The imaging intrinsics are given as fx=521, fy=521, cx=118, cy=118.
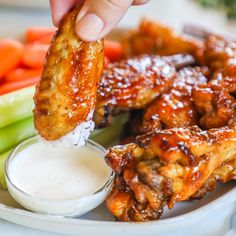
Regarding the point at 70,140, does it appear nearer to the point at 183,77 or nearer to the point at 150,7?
the point at 183,77

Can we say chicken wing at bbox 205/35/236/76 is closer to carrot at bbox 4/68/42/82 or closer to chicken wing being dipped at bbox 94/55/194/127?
chicken wing being dipped at bbox 94/55/194/127

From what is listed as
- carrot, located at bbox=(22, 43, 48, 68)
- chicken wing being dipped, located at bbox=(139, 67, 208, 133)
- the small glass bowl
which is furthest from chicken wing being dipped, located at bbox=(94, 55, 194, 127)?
carrot, located at bbox=(22, 43, 48, 68)

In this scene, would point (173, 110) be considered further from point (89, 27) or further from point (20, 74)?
point (20, 74)

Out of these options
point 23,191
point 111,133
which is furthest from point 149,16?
point 23,191

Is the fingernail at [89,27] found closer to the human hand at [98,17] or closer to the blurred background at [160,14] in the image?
the human hand at [98,17]

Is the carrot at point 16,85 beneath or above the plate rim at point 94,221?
beneath

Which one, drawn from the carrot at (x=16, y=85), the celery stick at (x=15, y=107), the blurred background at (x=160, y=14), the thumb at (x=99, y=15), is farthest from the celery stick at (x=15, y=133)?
the blurred background at (x=160, y=14)

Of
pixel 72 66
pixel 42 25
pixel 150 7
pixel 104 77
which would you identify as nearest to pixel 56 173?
pixel 72 66
